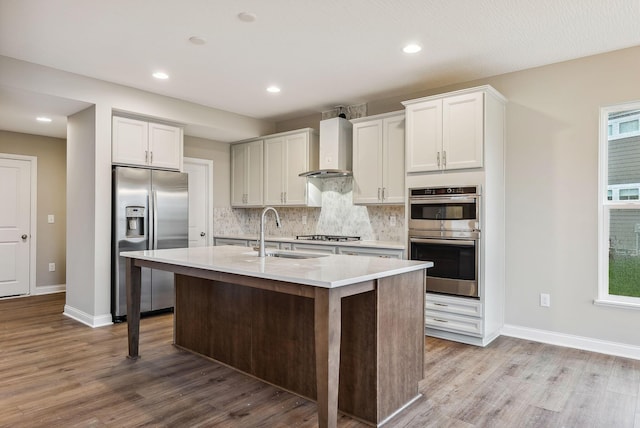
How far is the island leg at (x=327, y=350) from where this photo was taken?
72.6 inches

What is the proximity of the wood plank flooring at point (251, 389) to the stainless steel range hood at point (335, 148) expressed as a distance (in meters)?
2.33

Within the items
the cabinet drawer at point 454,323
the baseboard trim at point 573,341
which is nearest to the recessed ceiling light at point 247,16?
the cabinet drawer at point 454,323

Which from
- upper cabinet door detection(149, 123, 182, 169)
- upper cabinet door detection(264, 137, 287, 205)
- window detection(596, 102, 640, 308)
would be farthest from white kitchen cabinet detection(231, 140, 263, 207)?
window detection(596, 102, 640, 308)

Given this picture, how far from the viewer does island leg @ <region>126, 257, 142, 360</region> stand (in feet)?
10.5

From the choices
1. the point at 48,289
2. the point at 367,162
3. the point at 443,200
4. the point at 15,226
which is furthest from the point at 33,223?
the point at 443,200

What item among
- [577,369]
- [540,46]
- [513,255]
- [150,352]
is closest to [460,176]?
[513,255]

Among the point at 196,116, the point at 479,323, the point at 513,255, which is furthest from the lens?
the point at 196,116

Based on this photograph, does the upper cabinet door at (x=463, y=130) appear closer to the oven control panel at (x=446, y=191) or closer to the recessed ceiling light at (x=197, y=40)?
the oven control panel at (x=446, y=191)

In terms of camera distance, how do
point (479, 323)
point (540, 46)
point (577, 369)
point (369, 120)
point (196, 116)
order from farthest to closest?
point (196, 116) → point (369, 120) → point (479, 323) → point (540, 46) → point (577, 369)

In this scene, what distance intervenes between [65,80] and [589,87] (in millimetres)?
4871

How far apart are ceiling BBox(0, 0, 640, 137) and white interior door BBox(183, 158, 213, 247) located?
158 cm

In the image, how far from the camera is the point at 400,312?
2316 mm

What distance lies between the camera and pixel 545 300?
372 centimetres

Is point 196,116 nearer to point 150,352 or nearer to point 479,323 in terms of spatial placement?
point 150,352
